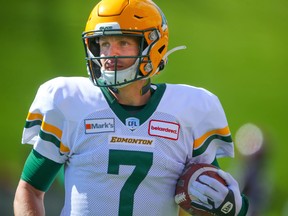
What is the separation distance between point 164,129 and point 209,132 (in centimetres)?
18

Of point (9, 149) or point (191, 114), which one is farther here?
point (9, 149)

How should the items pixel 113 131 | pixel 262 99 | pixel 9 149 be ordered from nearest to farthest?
pixel 113 131
pixel 9 149
pixel 262 99

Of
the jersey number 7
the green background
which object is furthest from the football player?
the green background

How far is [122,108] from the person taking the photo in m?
2.66

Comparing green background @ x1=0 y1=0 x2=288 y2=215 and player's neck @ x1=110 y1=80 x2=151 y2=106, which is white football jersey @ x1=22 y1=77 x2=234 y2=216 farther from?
green background @ x1=0 y1=0 x2=288 y2=215

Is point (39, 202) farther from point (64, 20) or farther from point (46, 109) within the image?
point (64, 20)

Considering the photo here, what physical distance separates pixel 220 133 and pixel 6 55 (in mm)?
2471

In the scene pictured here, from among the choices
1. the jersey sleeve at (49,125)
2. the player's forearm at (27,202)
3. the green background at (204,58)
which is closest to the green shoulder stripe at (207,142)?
the jersey sleeve at (49,125)

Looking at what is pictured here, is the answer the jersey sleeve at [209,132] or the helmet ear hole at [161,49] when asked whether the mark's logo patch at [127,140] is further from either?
the helmet ear hole at [161,49]

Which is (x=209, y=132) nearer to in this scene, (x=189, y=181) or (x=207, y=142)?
(x=207, y=142)

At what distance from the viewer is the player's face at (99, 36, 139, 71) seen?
8.68ft

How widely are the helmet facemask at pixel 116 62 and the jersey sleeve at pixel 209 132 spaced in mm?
241

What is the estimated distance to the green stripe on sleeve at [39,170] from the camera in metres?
2.65

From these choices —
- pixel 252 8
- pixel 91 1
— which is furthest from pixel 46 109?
pixel 252 8
